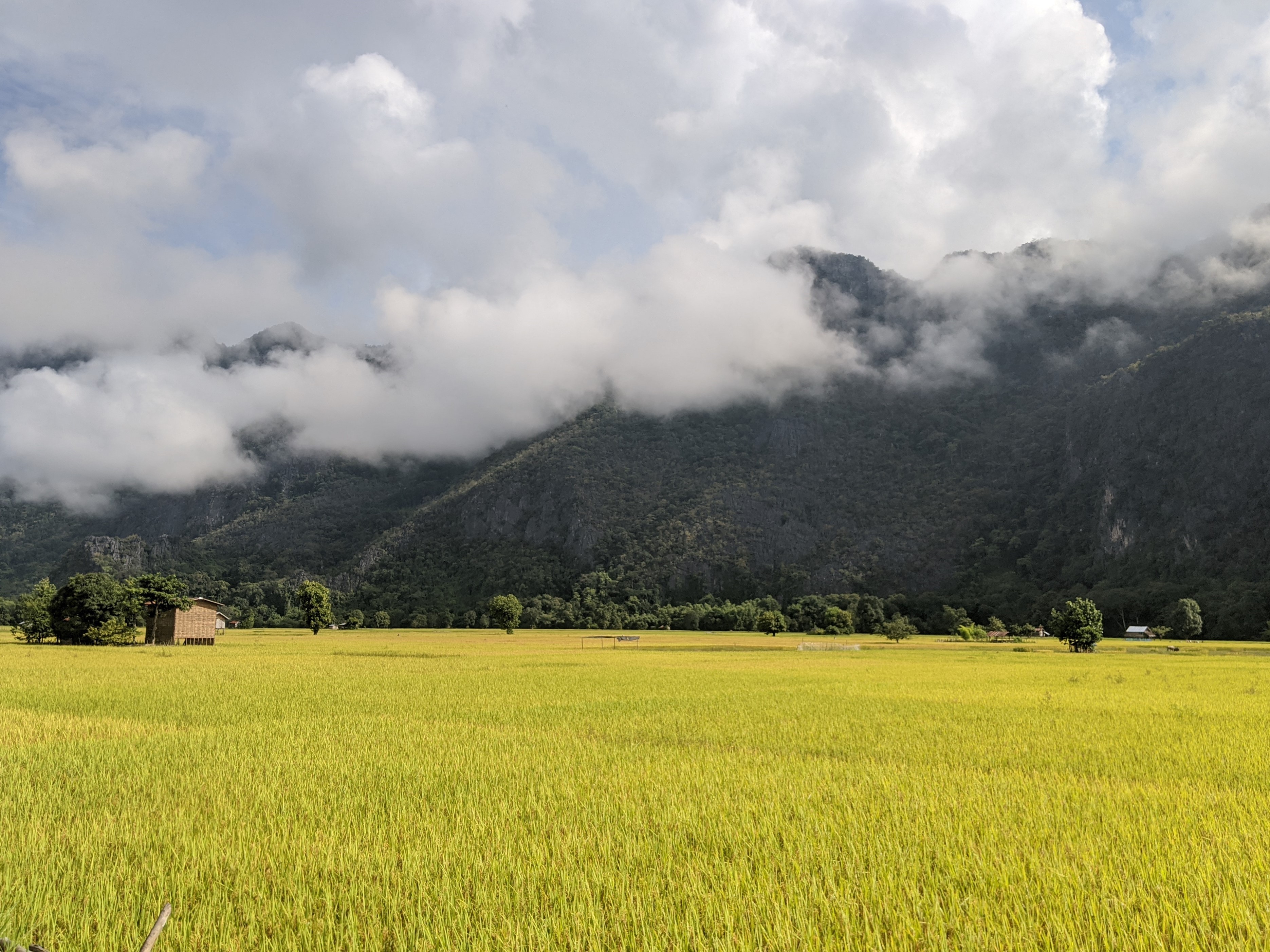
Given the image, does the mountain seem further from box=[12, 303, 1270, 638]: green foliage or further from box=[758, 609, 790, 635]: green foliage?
box=[758, 609, 790, 635]: green foliage

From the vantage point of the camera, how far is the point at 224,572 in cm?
16112

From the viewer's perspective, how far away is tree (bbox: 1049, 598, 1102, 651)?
56625mm

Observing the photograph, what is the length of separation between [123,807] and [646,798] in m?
5.99

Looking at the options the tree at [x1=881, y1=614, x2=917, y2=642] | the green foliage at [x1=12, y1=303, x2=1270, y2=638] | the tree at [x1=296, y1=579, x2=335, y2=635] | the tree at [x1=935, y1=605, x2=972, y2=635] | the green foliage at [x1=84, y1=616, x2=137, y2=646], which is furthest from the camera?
the green foliage at [x1=12, y1=303, x2=1270, y2=638]

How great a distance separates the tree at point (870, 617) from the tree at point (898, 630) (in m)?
1.91

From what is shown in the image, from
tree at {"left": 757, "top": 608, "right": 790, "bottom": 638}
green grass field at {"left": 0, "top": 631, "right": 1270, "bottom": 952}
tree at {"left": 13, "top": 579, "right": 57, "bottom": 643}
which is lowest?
tree at {"left": 757, "top": 608, "right": 790, "bottom": 638}

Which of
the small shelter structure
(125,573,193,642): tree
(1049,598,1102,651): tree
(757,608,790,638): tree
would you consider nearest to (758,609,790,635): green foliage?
(757,608,790,638): tree

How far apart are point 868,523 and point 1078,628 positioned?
108 metres

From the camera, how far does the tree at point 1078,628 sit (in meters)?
56.6

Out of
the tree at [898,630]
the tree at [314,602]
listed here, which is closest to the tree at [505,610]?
the tree at [314,602]

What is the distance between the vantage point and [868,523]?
163 m

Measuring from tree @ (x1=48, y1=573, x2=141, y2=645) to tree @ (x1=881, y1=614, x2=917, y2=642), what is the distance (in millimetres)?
72078

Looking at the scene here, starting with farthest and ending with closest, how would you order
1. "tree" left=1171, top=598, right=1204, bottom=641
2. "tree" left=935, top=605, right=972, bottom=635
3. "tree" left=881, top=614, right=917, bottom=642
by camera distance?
"tree" left=935, top=605, right=972, bottom=635 → "tree" left=1171, top=598, right=1204, bottom=641 → "tree" left=881, top=614, right=917, bottom=642

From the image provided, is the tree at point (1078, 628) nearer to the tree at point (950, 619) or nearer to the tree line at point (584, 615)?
the tree line at point (584, 615)
